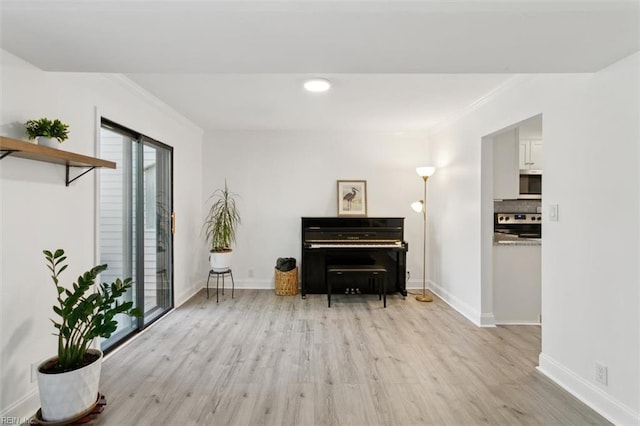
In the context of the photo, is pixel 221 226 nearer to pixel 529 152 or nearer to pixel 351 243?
pixel 351 243

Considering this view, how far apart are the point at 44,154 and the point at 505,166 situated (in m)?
4.11

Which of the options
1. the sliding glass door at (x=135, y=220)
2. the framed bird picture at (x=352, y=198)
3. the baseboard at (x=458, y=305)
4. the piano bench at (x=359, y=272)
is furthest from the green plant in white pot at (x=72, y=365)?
the framed bird picture at (x=352, y=198)

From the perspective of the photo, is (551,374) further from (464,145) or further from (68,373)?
(68,373)

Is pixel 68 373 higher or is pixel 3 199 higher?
pixel 3 199

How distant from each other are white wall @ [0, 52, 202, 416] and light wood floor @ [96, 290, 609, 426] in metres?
0.55

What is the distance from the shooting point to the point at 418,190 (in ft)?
16.0

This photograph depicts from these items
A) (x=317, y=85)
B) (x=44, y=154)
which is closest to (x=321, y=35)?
(x=317, y=85)

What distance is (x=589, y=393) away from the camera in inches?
79.2

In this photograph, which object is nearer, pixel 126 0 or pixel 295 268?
pixel 126 0

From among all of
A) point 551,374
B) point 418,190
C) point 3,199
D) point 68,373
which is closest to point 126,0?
point 3,199

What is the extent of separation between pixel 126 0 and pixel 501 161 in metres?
3.71

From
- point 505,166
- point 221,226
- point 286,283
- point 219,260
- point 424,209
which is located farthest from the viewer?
point 424,209

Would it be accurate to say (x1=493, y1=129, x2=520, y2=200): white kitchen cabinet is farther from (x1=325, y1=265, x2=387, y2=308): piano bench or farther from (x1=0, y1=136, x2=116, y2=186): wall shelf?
(x1=0, y1=136, x2=116, y2=186): wall shelf

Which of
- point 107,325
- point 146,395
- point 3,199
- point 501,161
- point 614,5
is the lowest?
point 146,395
